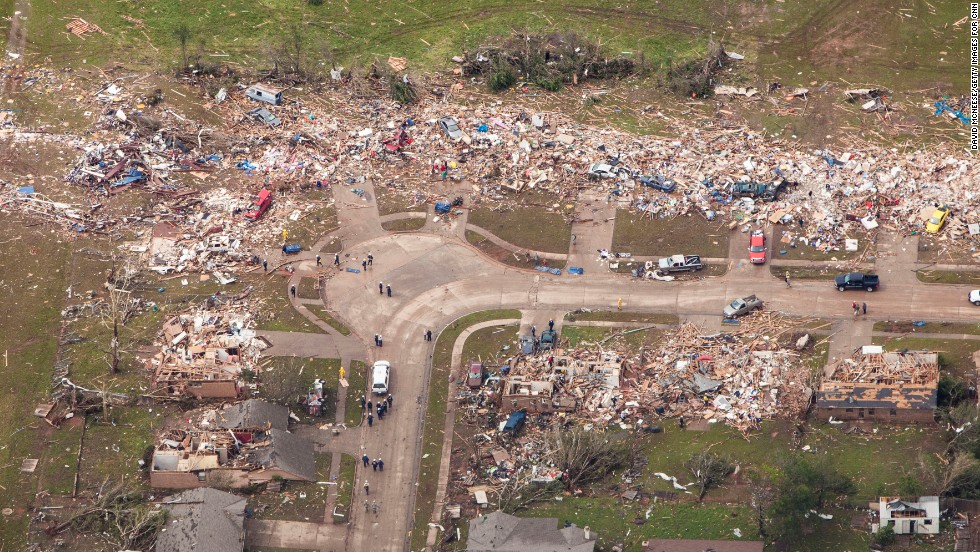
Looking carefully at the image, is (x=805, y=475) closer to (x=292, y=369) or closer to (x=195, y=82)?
(x=292, y=369)

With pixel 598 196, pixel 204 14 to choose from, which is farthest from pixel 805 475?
pixel 204 14

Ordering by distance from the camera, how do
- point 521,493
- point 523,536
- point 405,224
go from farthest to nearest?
point 405,224, point 521,493, point 523,536

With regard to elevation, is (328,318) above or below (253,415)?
above

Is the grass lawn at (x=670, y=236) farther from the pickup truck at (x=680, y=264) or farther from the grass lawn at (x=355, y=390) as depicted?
the grass lawn at (x=355, y=390)

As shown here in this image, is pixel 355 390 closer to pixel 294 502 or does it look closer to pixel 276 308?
pixel 276 308

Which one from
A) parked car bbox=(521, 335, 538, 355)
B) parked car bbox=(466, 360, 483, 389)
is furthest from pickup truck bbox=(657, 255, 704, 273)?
parked car bbox=(466, 360, 483, 389)

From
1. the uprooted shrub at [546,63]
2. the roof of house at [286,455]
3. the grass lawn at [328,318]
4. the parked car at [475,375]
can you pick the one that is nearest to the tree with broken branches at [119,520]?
the roof of house at [286,455]

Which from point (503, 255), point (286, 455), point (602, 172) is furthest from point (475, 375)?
point (602, 172)
